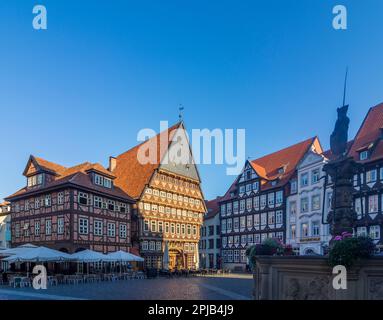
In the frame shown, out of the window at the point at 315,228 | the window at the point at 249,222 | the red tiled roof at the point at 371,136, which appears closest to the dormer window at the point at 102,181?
the window at the point at 249,222

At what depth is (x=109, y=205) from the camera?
34.4 meters

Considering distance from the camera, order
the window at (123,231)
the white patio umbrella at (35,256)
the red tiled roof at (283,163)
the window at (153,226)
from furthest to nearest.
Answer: the red tiled roof at (283,163) < the window at (153,226) < the window at (123,231) < the white patio umbrella at (35,256)

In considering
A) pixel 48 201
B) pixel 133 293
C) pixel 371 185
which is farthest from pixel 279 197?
pixel 133 293

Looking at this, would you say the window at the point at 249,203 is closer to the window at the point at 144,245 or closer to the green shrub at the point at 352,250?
the window at the point at 144,245

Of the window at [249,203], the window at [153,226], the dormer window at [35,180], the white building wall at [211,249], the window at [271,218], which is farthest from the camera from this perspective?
the white building wall at [211,249]

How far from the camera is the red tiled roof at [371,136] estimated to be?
31.4m

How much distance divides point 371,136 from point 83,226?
25849mm

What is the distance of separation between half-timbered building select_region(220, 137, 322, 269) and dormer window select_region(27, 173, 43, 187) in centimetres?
2305

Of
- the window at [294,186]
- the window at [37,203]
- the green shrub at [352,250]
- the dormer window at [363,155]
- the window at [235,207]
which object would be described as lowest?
the window at [235,207]

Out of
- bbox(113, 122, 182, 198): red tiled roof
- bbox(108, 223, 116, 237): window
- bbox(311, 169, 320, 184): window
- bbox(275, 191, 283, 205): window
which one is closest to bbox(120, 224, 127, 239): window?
bbox(108, 223, 116, 237): window

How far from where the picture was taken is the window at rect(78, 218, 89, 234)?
30594 mm
